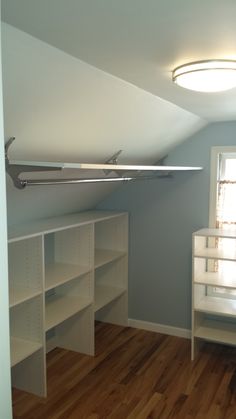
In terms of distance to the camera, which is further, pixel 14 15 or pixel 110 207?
pixel 110 207

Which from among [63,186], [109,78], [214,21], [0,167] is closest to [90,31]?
[214,21]

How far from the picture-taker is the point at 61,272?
3387 millimetres

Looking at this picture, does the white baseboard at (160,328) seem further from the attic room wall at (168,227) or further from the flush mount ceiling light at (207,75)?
the flush mount ceiling light at (207,75)

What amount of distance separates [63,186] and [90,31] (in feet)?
5.90

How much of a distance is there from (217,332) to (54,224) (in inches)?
72.1

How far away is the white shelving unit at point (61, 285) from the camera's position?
287 centimetres

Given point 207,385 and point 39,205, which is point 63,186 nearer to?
point 39,205

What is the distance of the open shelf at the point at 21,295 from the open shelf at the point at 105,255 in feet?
3.30

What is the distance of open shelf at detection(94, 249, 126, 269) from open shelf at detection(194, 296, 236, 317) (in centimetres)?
94

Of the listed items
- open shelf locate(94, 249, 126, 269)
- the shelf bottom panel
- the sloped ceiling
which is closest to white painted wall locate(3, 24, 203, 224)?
the sloped ceiling

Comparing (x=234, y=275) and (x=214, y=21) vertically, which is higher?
(x=214, y=21)

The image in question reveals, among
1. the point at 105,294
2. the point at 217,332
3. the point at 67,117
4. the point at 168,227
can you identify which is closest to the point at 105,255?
the point at 105,294

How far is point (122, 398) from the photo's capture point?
2.97 m

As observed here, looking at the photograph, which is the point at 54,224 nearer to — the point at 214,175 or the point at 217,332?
the point at 214,175
